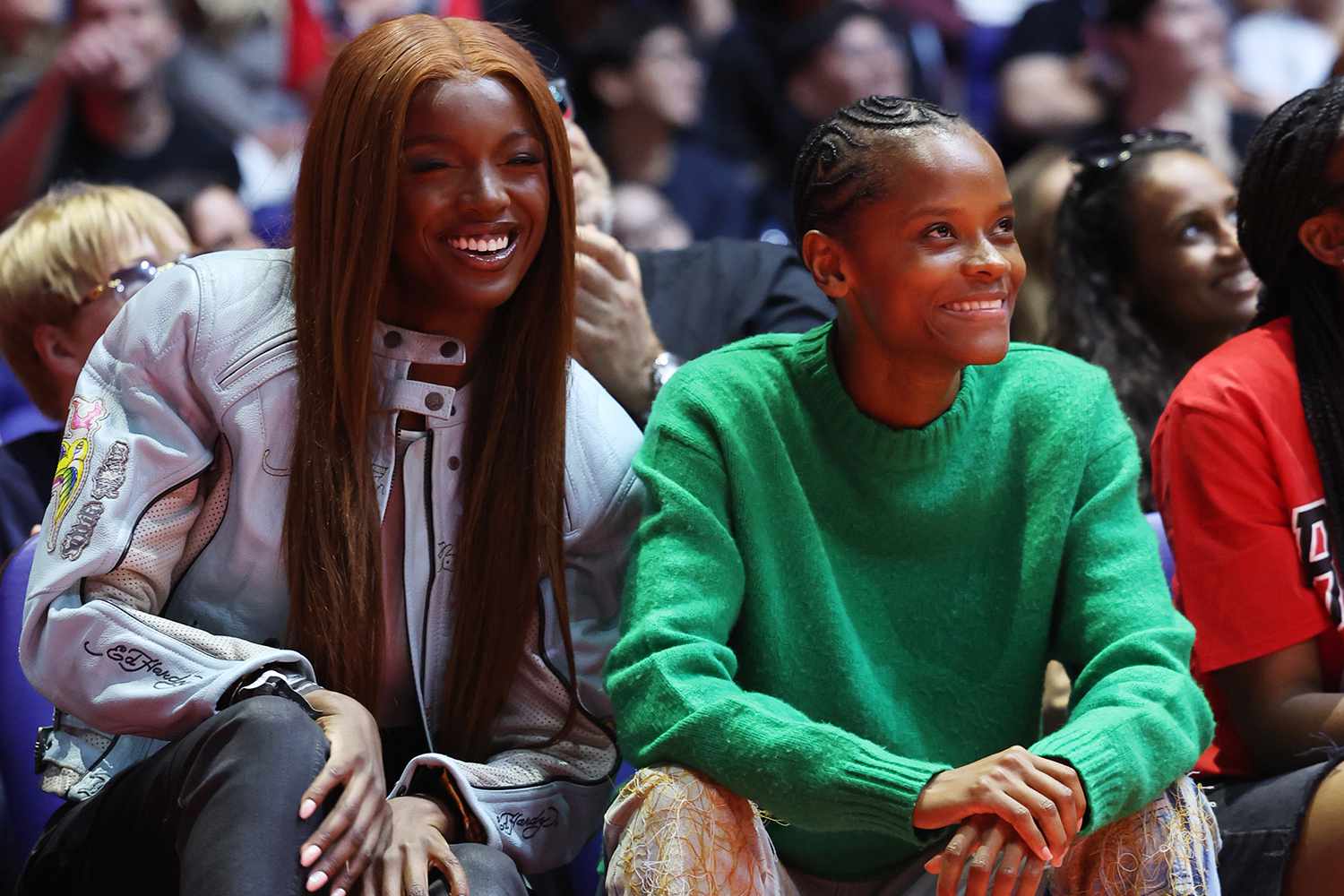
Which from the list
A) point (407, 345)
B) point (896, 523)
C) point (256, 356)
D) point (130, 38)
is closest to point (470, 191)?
point (407, 345)

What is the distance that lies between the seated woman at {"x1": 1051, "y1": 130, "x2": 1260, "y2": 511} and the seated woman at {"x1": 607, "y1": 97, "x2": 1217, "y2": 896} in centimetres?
97

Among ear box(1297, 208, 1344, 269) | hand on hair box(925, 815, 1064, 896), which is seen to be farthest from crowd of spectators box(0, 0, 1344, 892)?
hand on hair box(925, 815, 1064, 896)

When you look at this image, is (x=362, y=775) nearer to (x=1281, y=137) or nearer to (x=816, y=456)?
(x=816, y=456)

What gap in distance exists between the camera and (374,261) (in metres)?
2.21

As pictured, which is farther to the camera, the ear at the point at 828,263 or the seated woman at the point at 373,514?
the ear at the point at 828,263

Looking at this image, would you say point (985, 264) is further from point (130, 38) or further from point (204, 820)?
point (130, 38)

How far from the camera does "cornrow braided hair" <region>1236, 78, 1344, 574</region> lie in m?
2.44

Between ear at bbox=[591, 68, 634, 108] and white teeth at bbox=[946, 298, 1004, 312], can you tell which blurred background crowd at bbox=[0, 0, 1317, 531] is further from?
white teeth at bbox=[946, 298, 1004, 312]

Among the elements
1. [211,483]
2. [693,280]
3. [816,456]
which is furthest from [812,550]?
[693,280]

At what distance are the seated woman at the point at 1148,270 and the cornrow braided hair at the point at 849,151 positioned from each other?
3.57ft

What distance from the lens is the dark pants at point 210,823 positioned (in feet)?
6.01

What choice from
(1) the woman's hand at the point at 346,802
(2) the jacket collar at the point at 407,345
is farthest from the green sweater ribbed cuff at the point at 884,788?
(2) the jacket collar at the point at 407,345

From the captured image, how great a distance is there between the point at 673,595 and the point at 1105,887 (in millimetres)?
608

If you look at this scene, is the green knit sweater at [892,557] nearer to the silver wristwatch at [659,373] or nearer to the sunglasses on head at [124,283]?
the silver wristwatch at [659,373]
